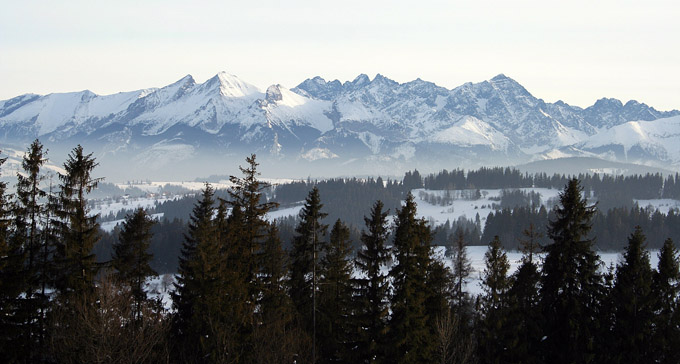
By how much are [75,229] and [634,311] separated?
33.5m

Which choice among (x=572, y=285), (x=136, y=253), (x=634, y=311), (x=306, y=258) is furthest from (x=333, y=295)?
(x=634, y=311)

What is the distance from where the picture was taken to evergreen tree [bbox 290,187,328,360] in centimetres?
3706

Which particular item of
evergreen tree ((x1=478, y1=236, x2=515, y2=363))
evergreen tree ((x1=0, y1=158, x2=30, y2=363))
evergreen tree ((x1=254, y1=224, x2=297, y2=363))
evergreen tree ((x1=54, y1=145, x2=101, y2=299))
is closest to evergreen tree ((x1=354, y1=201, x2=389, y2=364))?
evergreen tree ((x1=254, y1=224, x2=297, y2=363))

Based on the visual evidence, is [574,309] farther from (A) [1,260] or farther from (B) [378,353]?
(A) [1,260]

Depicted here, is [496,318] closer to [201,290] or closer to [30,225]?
[201,290]

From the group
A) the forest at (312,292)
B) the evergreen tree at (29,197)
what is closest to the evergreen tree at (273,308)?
the forest at (312,292)

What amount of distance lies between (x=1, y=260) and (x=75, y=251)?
3.83 m

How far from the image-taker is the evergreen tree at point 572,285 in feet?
117

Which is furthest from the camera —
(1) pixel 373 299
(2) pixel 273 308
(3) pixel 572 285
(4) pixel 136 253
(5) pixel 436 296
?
(4) pixel 136 253

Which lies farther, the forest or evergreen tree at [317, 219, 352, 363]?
evergreen tree at [317, 219, 352, 363]

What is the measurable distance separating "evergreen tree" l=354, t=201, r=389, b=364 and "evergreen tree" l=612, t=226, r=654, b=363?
14628mm

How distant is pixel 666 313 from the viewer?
36406mm

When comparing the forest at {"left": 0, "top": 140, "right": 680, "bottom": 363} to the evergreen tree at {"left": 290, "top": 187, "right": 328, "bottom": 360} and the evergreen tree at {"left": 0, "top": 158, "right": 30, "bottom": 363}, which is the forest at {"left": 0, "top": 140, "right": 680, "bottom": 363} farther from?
the evergreen tree at {"left": 290, "top": 187, "right": 328, "bottom": 360}

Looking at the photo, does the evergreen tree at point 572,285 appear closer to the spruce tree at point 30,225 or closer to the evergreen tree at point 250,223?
the evergreen tree at point 250,223
